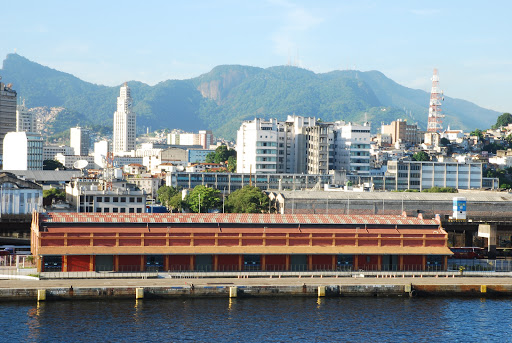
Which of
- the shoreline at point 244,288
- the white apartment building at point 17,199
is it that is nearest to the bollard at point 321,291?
the shoreline at point 244,288

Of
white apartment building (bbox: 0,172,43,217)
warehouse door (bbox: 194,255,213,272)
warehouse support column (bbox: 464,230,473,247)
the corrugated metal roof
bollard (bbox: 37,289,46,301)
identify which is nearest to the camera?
bollard (bbox: 37,289,46,301)

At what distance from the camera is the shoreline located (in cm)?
7644

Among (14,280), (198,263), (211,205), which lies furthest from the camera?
(211,205)

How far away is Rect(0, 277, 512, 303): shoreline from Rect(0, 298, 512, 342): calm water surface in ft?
3.64

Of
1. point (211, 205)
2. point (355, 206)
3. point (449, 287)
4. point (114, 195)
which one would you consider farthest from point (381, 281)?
point (211, 205)

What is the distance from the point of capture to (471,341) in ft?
220

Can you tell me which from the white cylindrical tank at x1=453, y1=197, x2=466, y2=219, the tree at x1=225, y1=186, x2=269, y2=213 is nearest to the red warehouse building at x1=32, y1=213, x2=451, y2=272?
the white cylindrical tank at x1=453, y1=197, x2=466, y2=219

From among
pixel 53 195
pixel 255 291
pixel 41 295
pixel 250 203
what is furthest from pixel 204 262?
pixel 53 195

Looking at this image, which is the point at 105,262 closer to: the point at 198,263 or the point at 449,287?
the point at 198,263

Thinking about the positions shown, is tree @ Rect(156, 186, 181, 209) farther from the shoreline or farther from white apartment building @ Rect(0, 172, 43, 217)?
the shoreline

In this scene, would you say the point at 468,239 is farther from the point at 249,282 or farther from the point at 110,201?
the point at 110,201

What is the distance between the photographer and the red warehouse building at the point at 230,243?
8488 cm

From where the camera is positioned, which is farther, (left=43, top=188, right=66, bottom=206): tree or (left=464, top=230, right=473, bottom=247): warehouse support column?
(left=43, top=188, right=66, bottom=206): tree

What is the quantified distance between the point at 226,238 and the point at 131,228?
10.2 meters
